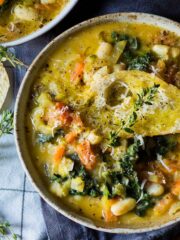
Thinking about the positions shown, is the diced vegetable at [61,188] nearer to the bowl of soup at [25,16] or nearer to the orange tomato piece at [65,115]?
the orange tomato piece at [65,115]

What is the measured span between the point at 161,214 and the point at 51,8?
1.47 metres

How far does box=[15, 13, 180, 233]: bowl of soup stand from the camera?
3051 millimetres

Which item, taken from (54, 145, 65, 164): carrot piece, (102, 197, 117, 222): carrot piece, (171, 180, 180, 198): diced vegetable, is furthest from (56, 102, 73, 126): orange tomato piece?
(171, 180, 180, 198): diced vegetable

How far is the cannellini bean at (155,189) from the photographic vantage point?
10.0 feet

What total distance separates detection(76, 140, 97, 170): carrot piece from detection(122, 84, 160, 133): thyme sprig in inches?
9.2

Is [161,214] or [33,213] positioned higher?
→ [161,214]

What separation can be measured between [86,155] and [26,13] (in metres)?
1.02

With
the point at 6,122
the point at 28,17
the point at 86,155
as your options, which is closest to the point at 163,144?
the point at 86,155

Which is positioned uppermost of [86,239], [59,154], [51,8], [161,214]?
[51,8]

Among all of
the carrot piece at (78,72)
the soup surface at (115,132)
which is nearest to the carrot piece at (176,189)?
the soup surface at (115,132)

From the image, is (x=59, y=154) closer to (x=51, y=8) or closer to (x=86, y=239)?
(x=86, y=239)

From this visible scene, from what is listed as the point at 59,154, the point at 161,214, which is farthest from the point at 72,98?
the point at 161,214

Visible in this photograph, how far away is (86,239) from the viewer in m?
3.41

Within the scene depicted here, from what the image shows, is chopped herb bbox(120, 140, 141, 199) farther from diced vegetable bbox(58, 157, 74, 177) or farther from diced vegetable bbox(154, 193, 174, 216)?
diced vegetable bbox(58, 157, 74, 177)
